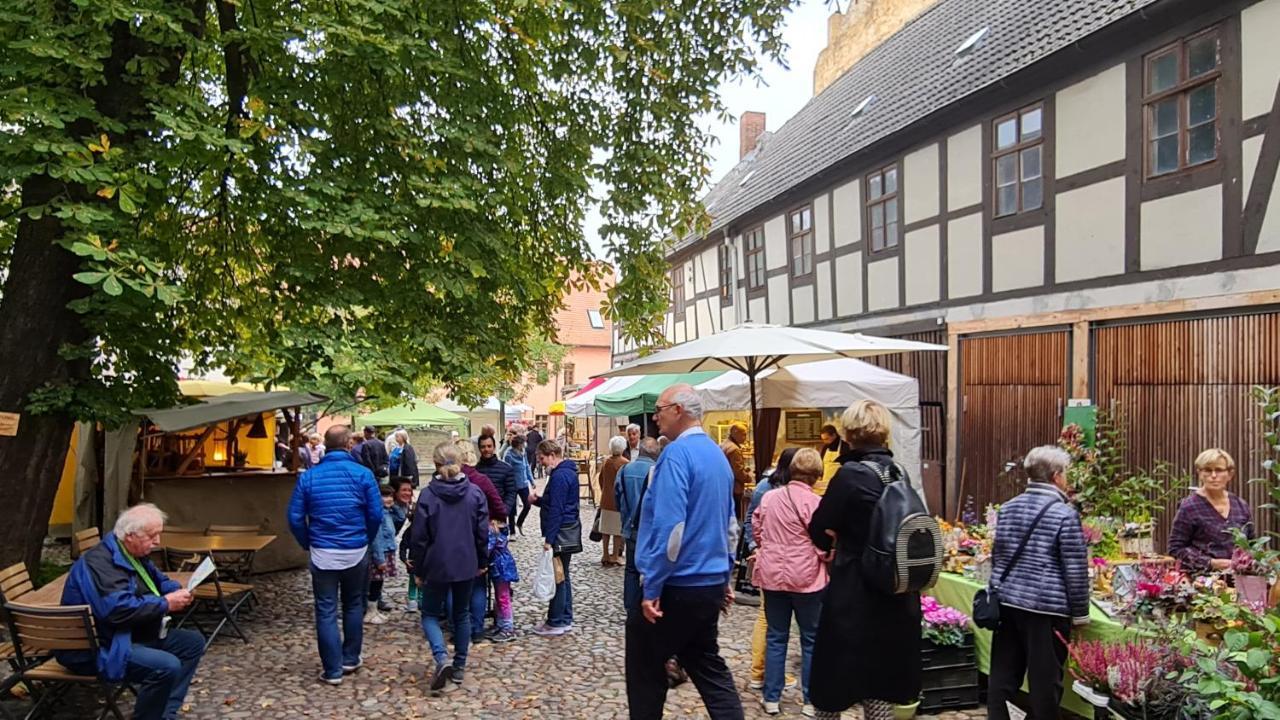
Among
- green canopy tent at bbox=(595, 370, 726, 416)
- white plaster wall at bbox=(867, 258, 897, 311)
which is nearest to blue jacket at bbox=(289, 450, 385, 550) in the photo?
green canopy tent at bbox=(595, 370, 726, 416)

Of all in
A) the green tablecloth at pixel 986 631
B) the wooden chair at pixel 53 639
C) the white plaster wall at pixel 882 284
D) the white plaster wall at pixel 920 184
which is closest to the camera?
the green tablecloth at pixel 986 631

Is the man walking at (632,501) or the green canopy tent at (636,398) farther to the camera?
the green canopy tent at (636,398)

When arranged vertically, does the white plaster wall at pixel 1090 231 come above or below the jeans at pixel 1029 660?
above

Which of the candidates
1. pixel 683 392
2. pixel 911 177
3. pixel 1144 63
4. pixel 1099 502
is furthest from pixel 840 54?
pixel 683 392

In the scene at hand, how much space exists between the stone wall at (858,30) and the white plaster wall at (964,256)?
986cm

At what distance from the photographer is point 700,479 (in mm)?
4109

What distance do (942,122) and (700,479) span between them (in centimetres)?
1054

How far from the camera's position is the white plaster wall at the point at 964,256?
1218 cm

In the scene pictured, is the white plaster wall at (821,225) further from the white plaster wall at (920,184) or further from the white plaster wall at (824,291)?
the white plaster wall at (920,184)

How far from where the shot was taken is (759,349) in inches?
294

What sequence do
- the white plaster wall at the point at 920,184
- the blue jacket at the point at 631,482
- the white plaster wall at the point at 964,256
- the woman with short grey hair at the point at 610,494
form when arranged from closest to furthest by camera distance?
the blue jacket at the point at 631,482 → the woman with short grey hair at the point at 610,494 → the white plaster wall at the point at 964,256 → the white plaster wall at the point at 920,184

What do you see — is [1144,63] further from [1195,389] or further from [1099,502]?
[1099,502]

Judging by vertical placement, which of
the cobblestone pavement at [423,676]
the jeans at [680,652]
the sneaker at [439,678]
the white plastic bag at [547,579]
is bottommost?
the cobblestone pavement at [423,676]

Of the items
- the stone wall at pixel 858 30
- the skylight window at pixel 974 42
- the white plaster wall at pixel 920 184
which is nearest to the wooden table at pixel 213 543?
the white plaster wall at pixel 920 184
